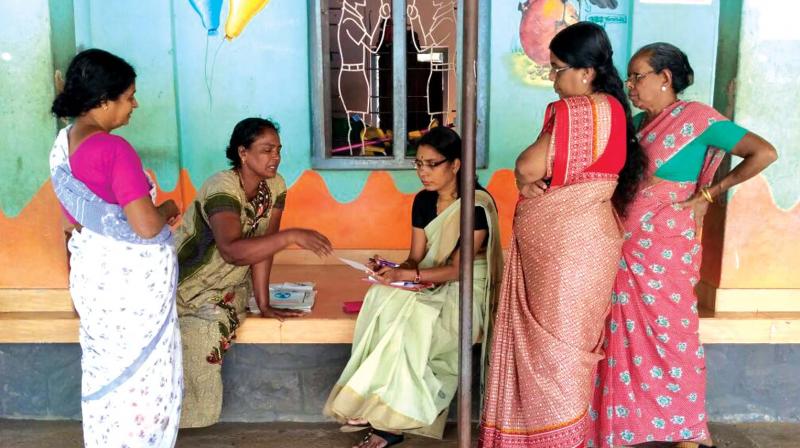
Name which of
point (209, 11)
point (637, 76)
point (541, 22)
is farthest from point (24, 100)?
point (541, 22)

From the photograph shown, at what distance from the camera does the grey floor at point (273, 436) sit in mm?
3199

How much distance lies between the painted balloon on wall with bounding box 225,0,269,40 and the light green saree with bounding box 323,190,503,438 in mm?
2132

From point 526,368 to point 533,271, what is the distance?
0.35 meters

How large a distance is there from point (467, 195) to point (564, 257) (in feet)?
2.51

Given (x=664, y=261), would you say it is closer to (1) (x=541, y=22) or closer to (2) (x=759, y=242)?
(2) (x=759, y=242)

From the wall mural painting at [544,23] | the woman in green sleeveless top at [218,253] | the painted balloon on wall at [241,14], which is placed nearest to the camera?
the woman in green sleeveless top at [218,253]

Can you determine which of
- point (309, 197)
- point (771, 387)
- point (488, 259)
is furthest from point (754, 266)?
point (309, 197)

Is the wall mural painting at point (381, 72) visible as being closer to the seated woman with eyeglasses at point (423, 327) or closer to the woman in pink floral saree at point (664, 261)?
the seated woman with eyeglasses at point (423, 327)

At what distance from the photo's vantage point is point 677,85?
2725 millimetres

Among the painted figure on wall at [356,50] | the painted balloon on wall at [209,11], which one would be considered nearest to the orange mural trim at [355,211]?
the painted figure on wall at [356,50]

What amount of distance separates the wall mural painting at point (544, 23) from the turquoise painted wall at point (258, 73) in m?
0.01

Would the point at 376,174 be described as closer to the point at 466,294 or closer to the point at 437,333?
the point at 437,333

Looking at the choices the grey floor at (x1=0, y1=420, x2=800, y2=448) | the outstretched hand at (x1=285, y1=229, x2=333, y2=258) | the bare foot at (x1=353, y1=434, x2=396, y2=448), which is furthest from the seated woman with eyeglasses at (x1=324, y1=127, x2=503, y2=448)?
the outstretched hand at (x1=285, y1=229, x2=333, y2=258)

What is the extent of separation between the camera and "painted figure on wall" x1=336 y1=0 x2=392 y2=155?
14.7 ft
